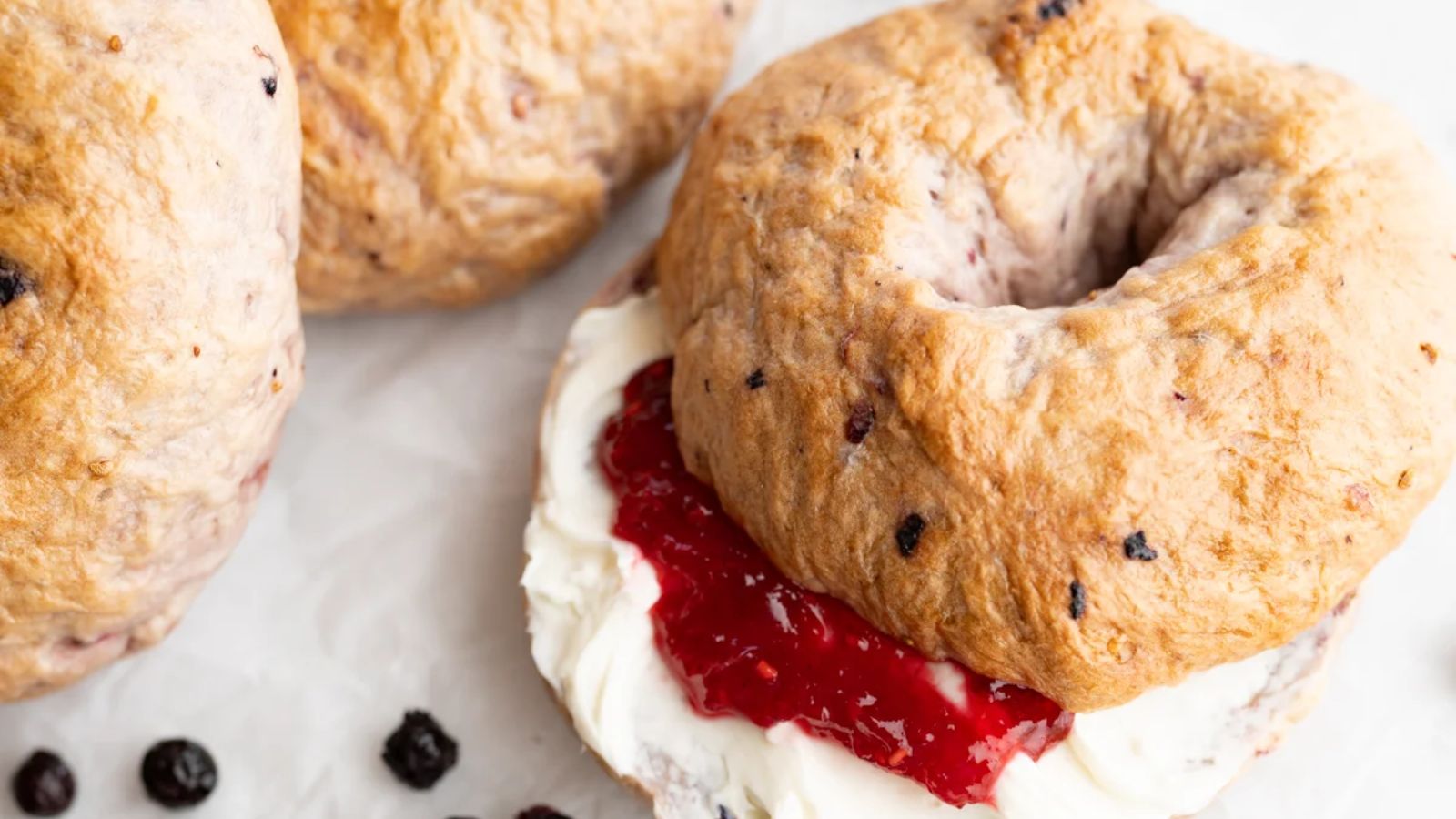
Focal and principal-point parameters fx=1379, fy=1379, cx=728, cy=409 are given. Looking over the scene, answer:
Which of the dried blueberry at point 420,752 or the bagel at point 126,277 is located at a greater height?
the bagel at point 126,277

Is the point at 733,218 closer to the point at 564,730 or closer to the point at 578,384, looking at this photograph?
the point at 578,384

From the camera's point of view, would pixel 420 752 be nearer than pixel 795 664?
No

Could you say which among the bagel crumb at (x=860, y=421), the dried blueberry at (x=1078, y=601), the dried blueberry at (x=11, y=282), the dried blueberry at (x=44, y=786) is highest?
the dried blueberry at (x=11, y=282)

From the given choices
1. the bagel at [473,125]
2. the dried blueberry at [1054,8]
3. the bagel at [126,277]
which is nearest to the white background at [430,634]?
the bagel at [473,125]

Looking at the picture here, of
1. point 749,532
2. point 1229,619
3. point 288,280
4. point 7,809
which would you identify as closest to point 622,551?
point 749,532

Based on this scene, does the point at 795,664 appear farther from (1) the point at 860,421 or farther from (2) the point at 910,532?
(1) the point at 860,421

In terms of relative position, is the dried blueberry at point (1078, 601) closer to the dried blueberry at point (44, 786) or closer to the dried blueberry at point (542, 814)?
the dried blueberry at point (542, 814)

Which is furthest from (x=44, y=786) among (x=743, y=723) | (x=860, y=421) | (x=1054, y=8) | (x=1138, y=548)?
(x=1054, y=8)
